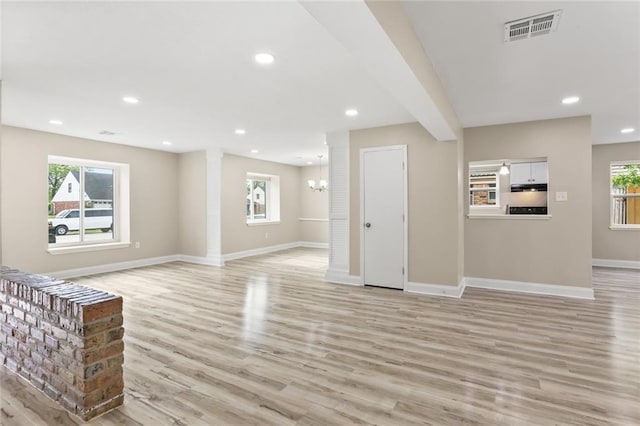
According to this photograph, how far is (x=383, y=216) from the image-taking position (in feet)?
16.3

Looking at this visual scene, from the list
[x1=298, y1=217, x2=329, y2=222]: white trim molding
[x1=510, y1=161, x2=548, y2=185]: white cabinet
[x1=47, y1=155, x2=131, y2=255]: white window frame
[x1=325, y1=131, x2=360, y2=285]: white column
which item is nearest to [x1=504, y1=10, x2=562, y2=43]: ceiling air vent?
[x1=325, y1=131, x2=360, y2=285]: white column

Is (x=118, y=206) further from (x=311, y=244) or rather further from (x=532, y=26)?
(x=532, y=26)

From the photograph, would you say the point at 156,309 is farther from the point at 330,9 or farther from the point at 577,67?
the point at 577,67

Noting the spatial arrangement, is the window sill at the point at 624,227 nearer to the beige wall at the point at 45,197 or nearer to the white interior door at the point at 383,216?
the white interior door at the point at 383,216

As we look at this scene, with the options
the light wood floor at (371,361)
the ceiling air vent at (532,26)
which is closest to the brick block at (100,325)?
the light wood floor at (371,361)

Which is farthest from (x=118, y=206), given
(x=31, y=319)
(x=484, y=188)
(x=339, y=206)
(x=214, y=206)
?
(x=484, y=188)

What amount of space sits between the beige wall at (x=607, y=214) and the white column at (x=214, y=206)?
25.5 feet

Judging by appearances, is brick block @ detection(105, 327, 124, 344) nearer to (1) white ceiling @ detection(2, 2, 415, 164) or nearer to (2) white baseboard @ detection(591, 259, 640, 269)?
(1) white ceiling @ detection(2, 2, 415, 164)

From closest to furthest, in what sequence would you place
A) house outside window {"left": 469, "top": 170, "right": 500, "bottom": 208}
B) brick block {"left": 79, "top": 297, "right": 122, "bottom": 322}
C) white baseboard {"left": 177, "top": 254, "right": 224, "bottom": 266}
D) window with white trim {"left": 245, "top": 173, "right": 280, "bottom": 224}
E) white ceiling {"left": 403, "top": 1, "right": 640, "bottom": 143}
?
brick block {"left": 79, "top": 297, "right": 122, "bottom": 322} < white ceiling {"left": 403, "top": 1, "right": 640, "bottom": 143} < white baseboard {"left": 177, "top": 254, "right": 224, "bottom": 266} < house outside window {"left": 469, "top": 170, "right": 500, "bottom": 208} < window with white trim {"left": 245, "top": 173, "right": 280, "bottom": 224}

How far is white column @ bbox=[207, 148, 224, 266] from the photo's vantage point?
6906mm

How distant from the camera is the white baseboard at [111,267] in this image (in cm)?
553

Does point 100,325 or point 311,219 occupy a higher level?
point 311,219

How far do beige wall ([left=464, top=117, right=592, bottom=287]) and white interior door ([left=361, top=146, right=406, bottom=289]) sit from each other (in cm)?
118

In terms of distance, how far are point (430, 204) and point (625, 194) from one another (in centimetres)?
512
